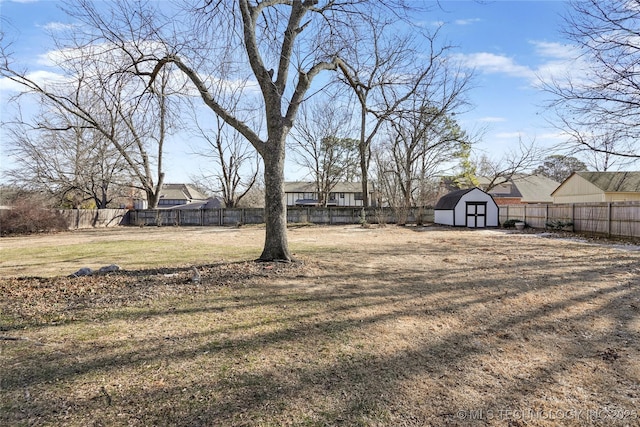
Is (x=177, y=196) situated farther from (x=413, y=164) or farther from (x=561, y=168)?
(x=561, y=168)

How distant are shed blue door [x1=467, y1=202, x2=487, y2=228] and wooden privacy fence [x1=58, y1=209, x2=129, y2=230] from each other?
23.9 m

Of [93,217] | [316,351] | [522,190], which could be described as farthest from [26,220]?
[522,190]

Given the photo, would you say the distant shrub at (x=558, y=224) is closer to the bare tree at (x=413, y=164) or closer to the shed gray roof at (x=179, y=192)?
the bare tree at (x=413, y=164)

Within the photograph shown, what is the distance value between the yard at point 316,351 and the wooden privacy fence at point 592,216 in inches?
393

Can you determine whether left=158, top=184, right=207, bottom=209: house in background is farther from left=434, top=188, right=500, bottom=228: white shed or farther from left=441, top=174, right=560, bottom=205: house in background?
left=434, top=188, right=500, bottom=228: white shed

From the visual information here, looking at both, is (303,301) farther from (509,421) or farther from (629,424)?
(629,424)

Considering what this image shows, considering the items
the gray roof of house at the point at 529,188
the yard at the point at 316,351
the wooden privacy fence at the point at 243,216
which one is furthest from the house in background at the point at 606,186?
the yard at the point at 316,351

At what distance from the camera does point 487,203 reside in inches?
843

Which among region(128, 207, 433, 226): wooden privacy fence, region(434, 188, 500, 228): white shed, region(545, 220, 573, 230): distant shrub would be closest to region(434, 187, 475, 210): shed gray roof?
region(434, 188, 500, 228): white shed

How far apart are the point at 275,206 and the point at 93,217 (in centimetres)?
2161

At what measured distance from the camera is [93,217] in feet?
74.4

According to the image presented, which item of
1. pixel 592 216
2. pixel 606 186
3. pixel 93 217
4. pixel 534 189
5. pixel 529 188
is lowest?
pixel 93 217

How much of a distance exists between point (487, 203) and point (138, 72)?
67.0ft

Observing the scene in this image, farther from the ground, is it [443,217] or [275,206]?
[275,206]
